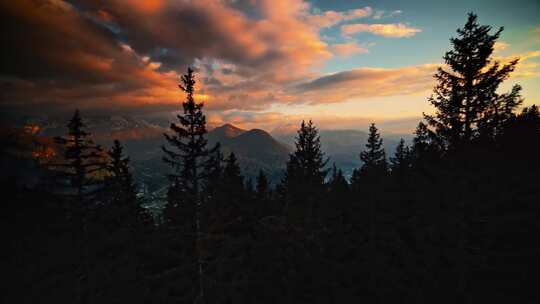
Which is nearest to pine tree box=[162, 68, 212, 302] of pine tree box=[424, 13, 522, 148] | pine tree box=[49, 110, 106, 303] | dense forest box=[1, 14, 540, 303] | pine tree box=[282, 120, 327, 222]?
dense forest box=[1, 14, 540, 303]

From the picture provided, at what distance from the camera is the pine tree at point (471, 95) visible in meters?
13.6

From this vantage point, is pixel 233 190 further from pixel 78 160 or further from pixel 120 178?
pixel 78 160

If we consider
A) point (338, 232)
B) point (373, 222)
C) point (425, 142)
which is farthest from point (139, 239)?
point (425, 142)

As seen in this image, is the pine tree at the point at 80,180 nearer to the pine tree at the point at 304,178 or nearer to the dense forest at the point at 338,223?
the dense forest at the point at 338,223

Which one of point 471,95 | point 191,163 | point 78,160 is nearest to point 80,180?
point 78,160

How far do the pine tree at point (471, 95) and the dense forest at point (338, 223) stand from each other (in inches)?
2.4

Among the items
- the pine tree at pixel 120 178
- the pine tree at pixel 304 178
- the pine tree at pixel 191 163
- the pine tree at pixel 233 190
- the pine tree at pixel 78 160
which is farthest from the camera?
the pine tree at pixel 120 178

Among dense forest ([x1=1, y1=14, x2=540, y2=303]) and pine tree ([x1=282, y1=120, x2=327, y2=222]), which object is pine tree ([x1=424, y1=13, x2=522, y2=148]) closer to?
dense forest ([x1=1, y1=14, x2=540, y2=303])

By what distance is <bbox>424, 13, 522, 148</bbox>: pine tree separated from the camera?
537 inches

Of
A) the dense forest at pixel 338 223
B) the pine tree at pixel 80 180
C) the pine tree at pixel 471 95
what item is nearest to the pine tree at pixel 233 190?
the dense forest at pixel 338 223

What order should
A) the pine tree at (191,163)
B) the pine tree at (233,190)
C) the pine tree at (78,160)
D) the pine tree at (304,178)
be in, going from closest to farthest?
the pine tree at (191,163), the pine tree at (78,160), the pine tree at (304,178), the pine tree at (233,190)

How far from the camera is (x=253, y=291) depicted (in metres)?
21.7

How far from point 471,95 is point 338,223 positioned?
14.1m

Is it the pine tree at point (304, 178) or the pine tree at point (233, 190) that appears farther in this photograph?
the pine tree at point (233, 190)
